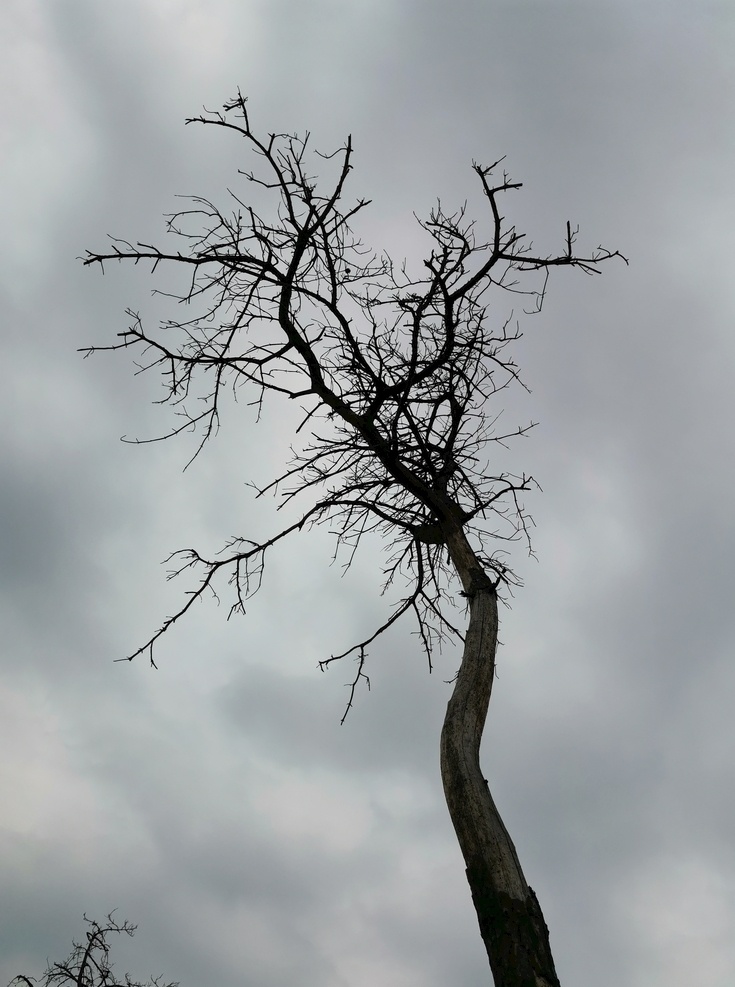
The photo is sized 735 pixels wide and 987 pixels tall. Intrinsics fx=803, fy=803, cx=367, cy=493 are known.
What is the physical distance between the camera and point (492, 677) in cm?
464

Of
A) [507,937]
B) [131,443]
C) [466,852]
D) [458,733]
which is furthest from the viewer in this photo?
[131,443]

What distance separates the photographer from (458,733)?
432 cm

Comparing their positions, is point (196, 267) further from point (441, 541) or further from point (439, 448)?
point (441, 541)

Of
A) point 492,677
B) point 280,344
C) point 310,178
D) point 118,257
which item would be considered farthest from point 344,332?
point 492,677

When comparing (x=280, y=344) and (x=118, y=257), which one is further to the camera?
(x=280, y=344)

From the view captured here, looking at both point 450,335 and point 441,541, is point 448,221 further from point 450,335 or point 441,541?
point 441,541

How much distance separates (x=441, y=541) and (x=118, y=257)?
2925 millimetres

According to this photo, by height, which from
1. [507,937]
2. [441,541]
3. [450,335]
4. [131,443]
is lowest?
[507,937]

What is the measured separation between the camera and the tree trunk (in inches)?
138

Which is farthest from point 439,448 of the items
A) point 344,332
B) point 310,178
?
point 310,178

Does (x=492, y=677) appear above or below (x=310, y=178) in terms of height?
below

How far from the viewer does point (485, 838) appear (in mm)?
3826

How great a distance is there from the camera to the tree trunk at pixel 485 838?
3.51 m

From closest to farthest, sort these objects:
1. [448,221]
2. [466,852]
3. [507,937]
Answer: [507,937] < [466,852] < [448,221]
